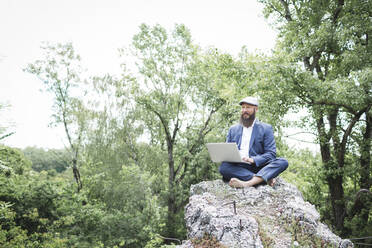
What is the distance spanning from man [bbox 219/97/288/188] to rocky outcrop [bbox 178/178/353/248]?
0.43m

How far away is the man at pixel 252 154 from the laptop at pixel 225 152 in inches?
8.6

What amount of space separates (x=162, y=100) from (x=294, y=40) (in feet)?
23.5

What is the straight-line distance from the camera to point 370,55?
770 centimetres

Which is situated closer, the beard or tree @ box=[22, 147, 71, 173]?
the beard

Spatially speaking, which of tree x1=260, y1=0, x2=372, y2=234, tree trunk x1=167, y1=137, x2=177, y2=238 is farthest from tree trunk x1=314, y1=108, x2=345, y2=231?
tree trunk x1=167, y1=137, x2=177, y2=238

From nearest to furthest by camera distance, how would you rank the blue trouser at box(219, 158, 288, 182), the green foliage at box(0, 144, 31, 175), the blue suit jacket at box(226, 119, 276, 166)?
the green foliage at box(0, 144, 31, 175) < the blue trouser at box(219, 158, 288, 182) < the blue suit jacket at box(226, 119, 276, 166)

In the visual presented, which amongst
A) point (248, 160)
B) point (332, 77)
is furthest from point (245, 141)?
point (332, 77)

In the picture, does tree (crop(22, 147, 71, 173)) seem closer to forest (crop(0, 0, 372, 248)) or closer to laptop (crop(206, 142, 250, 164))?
forest (crop(0, 0, 372, 248))

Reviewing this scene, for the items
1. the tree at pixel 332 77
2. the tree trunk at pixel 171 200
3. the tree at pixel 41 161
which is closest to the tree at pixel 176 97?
the tree trunk at pixel 171 200

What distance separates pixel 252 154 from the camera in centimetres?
497

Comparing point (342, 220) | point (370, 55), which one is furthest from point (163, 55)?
point (342, 220)

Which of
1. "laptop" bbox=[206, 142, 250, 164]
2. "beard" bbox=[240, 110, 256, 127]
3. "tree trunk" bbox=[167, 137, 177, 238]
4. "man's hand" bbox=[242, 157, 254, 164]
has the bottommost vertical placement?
"tree trunk" bbox=[167, 137, 177, 238]

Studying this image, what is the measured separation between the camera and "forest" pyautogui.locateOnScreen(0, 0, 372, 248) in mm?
8008

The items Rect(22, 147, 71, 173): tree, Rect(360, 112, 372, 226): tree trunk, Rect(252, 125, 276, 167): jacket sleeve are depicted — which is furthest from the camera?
Rect(22, 147, 71, 173): tree
